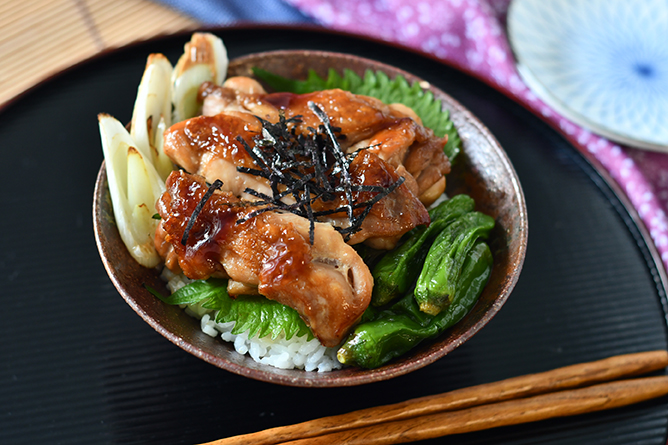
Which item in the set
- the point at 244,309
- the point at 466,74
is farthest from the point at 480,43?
the point at 244,309

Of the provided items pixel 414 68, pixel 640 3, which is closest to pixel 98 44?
pixel 414 68

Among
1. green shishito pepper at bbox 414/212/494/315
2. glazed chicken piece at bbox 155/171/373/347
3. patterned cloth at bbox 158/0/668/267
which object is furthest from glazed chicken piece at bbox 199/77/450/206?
patterned cloth at bbox 158/0/668/267

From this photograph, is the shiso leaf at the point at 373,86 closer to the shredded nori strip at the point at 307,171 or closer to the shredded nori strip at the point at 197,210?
the shredded nori strip at the point at 307,171

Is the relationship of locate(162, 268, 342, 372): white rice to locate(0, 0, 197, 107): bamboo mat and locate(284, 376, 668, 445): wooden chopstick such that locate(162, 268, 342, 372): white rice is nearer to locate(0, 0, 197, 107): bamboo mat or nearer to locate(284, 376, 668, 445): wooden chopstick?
locate(284, 376, 668, 445): wooden chopstick

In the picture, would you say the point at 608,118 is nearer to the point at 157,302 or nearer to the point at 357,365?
the point at 357,365

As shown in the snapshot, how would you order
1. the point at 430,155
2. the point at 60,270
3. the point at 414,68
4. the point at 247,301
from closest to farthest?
1. the point at 247,301
2. the point at 430,155
3. the point at 60,270
4. the point at 414,68
